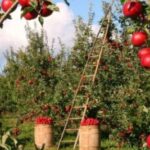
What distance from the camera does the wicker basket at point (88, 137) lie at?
12.5 m

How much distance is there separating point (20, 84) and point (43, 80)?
64.0 inches

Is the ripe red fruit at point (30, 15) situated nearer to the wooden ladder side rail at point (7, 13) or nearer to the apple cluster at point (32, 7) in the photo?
the apple cluster at point (32, 7)

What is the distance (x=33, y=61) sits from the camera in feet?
55.8

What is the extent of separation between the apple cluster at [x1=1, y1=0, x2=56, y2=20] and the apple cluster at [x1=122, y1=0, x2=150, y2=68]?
25cm

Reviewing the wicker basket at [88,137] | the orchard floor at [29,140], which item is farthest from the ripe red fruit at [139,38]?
the wicker basket at [88,137]

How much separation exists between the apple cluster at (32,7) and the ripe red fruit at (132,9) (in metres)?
0.25

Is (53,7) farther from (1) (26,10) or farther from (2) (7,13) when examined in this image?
(2) (7,13)

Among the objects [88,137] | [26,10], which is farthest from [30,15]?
[88,137]

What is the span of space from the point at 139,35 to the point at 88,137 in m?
10.8

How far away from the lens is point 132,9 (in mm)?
1729

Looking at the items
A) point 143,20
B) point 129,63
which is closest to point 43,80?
point 129,63

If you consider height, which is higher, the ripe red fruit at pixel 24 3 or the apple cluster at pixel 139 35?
the ripe red fruit at pixel 24 3

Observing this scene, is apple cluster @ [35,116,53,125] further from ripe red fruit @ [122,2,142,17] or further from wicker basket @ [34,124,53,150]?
ripe red fruit @ [122,2,142,17]

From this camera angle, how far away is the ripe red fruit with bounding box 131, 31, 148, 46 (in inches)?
69.0
